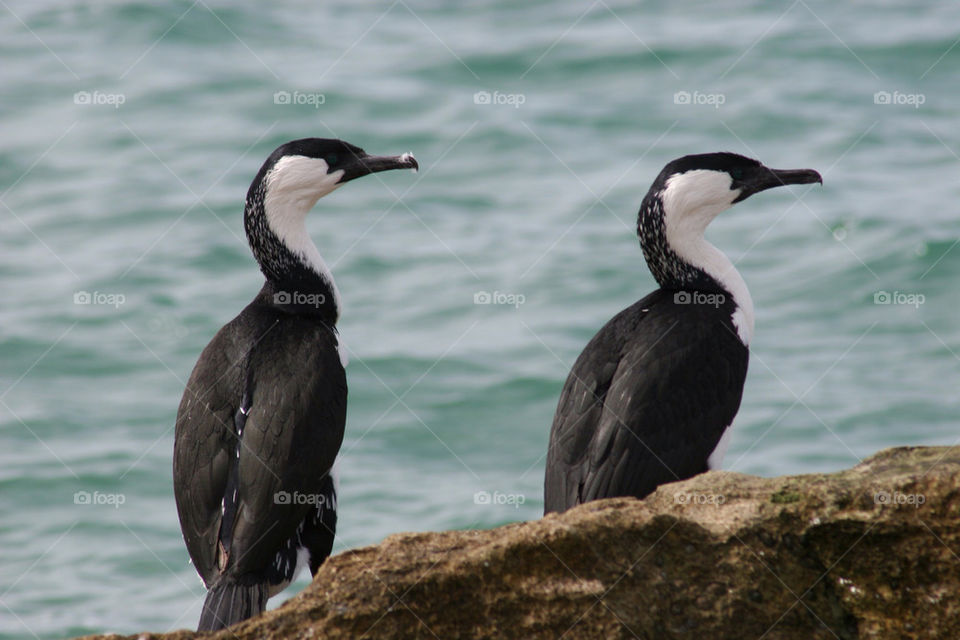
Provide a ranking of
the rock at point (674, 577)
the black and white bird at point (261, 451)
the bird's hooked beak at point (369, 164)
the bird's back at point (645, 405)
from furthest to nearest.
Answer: the bird's hooked beak at point (369, 164) < the bird's back at point (645, 405) < the black and white bird at point (261, 451) < the rock at point (674, 577)

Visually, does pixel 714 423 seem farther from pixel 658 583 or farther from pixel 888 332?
pixel 888 332

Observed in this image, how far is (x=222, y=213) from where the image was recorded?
50.5 ft

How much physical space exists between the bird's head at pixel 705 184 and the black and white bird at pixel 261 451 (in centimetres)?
164

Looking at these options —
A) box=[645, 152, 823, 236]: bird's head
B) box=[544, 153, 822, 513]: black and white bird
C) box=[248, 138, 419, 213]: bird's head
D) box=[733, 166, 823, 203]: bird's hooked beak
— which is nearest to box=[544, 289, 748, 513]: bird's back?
box=[544, 153, 822, 513]: black and white bird

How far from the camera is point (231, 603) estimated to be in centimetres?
534

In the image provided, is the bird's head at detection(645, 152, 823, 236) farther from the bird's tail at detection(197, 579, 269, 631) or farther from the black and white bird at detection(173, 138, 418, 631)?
the bird's tail at detection(197, 579, 269, 631)

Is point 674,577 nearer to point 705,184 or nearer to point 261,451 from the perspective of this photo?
point 261,451

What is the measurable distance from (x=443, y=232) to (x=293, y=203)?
8382 millimetres

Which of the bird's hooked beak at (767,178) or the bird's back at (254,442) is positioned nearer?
the bird's back at (254,442)

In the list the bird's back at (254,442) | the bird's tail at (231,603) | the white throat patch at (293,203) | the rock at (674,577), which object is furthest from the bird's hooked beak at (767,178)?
the rock at (674,577)

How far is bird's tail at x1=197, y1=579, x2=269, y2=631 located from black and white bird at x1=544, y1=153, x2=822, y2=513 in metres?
1.22

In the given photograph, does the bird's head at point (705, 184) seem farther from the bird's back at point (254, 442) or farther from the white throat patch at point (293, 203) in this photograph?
the bird's back at point (254, 442)

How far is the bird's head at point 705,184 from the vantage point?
6.57 m

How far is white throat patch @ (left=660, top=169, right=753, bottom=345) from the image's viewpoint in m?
6.51
